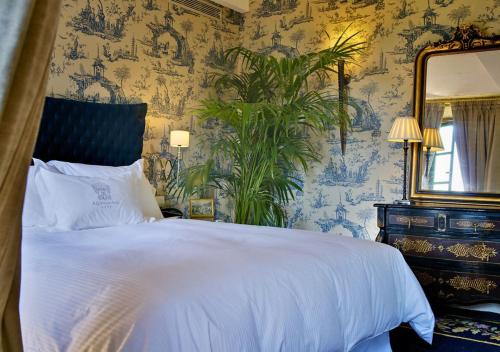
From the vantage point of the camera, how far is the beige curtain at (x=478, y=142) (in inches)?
138

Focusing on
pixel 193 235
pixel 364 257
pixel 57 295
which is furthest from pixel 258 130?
pixel 57 295

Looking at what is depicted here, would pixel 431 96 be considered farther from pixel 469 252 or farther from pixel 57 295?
pixel 57 295

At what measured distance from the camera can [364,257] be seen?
2.19m

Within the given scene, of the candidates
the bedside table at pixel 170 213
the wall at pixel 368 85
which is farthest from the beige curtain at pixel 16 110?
the wall at pixel 368 85

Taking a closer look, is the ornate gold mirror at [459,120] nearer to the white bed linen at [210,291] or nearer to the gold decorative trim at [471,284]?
the gold decorative trim at [471,284]

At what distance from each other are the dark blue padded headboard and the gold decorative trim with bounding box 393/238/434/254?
7.23ft

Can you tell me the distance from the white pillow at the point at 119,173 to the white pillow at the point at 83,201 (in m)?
0.19

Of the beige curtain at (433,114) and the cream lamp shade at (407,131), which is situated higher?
the beige curtain at (433,114)

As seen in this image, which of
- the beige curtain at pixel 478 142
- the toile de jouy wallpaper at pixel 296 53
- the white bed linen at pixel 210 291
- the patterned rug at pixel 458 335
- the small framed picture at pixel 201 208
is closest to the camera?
the white bed linen at pixel 210 291

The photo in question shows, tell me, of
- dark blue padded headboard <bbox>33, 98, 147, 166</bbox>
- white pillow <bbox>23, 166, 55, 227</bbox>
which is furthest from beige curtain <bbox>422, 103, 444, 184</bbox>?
white pillow <bbox>23, 166, 55, 227</bbox>

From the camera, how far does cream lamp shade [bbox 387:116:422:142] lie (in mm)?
3543

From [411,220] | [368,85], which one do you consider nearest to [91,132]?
[368,85]

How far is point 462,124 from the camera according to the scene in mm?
3623

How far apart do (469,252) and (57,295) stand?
2.78m
